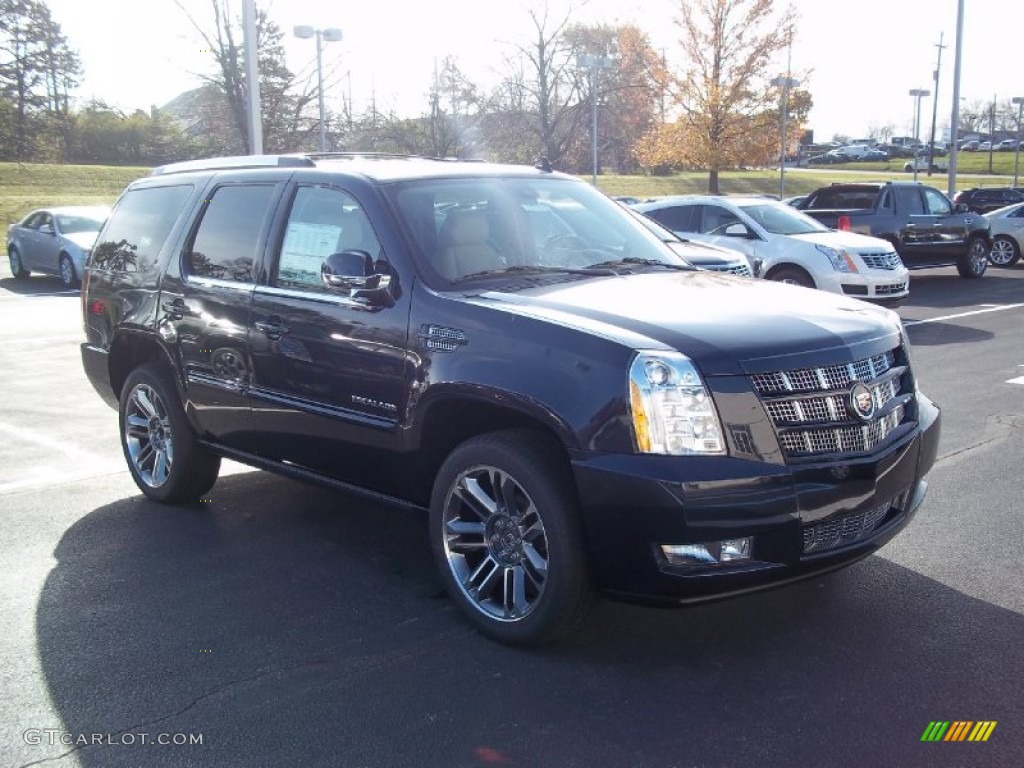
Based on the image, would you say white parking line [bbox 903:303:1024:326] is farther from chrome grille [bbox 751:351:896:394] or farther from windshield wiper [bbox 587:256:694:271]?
chrome grille [bbox 751:351:896:394]

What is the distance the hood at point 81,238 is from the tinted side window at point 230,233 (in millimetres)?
15000

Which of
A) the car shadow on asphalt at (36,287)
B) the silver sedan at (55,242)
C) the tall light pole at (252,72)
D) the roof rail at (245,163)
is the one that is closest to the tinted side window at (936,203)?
the tall light pole at (252,72)

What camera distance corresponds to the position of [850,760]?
3.26m

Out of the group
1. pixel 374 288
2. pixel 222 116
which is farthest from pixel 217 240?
pixel 222 116

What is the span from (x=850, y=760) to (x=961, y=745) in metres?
0.38

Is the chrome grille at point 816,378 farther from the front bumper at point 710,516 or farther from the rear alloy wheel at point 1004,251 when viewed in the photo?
the rear alloy wheel at point 1004,251

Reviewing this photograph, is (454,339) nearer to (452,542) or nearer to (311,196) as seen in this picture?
(452,542)

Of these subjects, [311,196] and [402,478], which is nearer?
[402,478]

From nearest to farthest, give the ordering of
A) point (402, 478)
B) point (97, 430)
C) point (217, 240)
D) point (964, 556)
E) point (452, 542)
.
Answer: point (452, 542), point (402, 478), point (964, 556), point (217, 240), point (97, 430)

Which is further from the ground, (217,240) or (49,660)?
(217,240)

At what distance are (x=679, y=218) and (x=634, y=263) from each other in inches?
412

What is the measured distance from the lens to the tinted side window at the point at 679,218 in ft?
50.1

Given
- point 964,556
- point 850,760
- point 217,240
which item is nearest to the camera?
point 850,760

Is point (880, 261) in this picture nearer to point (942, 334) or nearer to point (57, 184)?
point (942, 334)
